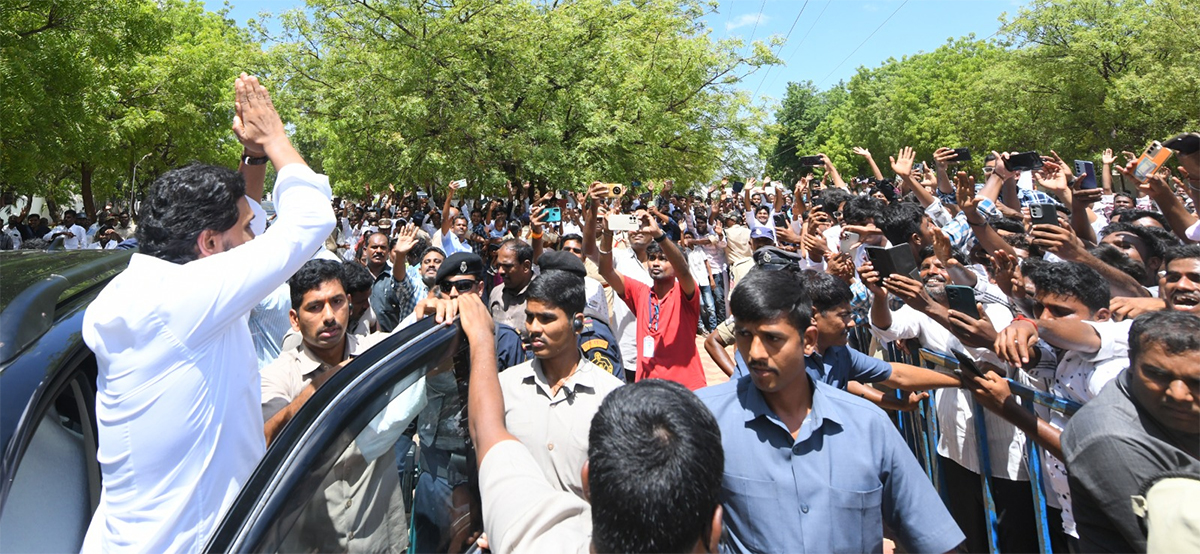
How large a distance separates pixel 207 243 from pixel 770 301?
1637mm

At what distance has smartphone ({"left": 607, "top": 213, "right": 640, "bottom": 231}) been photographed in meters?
5.43

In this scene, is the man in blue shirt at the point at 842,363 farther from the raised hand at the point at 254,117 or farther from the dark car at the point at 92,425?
the raised hand at the point at 254,117

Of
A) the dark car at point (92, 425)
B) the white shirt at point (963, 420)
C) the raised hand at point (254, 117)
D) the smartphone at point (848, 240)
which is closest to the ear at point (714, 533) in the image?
the dark car at point (92, 425)

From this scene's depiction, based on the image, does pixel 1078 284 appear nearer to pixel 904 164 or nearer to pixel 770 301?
pixel 770 301

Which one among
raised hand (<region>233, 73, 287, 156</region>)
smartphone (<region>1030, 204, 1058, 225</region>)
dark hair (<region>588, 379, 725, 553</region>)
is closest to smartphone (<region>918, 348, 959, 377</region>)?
smartphone (<region>1030, 204, 1058, 225</region>)

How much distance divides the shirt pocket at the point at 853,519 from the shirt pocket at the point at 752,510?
155 millimetres

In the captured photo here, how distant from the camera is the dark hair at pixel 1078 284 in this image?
3186 millimetres

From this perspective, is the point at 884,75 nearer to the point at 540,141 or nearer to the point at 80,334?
the point at 540,141

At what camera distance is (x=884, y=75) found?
64.1 metres

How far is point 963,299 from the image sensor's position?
3.10 metres

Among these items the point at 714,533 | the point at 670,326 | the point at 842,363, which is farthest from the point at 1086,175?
the point at 714,533

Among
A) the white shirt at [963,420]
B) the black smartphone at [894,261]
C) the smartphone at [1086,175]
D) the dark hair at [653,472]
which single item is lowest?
the white shirt at [963,420]

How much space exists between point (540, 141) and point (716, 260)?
9084 millimetres

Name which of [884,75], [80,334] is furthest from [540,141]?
[884,75]
